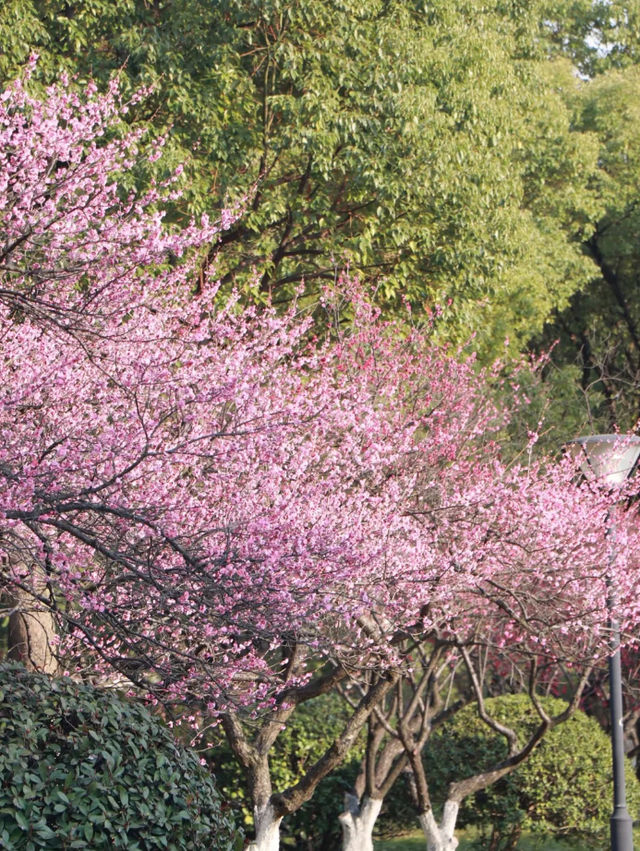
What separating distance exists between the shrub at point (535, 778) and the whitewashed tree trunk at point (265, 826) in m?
4.31

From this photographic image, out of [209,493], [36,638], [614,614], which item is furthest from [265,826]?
[209,493]

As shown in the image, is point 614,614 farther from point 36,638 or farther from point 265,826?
point 36,638

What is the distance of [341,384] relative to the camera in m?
10.5

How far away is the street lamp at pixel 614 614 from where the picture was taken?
34.9 feet

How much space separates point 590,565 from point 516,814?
459 cm

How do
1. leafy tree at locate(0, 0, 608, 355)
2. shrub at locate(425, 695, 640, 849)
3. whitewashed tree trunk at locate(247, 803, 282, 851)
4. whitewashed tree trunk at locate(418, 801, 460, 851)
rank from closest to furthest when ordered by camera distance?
whitewashed tree trunk at locate(247, 803, 282, 851) → whitewashed tree trunk at locate(418, 801, 460, 851) → leafy tree at locate(0, 0, 608, 355) → shrub at locate(425, 695, 640, 849)

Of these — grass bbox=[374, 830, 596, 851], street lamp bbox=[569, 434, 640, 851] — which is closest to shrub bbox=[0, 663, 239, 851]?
street lamp bbox=[569, 434, 640, 851]

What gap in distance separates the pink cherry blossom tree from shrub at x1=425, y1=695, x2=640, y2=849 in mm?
2916

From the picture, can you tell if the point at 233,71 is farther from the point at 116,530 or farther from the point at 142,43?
the point at 116,530

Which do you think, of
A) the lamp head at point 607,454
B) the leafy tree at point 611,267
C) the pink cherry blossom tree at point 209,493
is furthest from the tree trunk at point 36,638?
the leafy tree at point 611,267

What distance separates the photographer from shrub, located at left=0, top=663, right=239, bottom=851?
179 inches

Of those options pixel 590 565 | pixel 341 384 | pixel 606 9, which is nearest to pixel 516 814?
pixel 590 565

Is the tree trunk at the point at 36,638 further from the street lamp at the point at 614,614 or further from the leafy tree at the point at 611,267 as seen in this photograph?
the leafy tree at the point at 611,267

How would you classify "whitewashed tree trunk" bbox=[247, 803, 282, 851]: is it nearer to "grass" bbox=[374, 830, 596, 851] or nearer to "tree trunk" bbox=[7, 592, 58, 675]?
"tree trunk" bbox=[7, 592, 58, 675]
